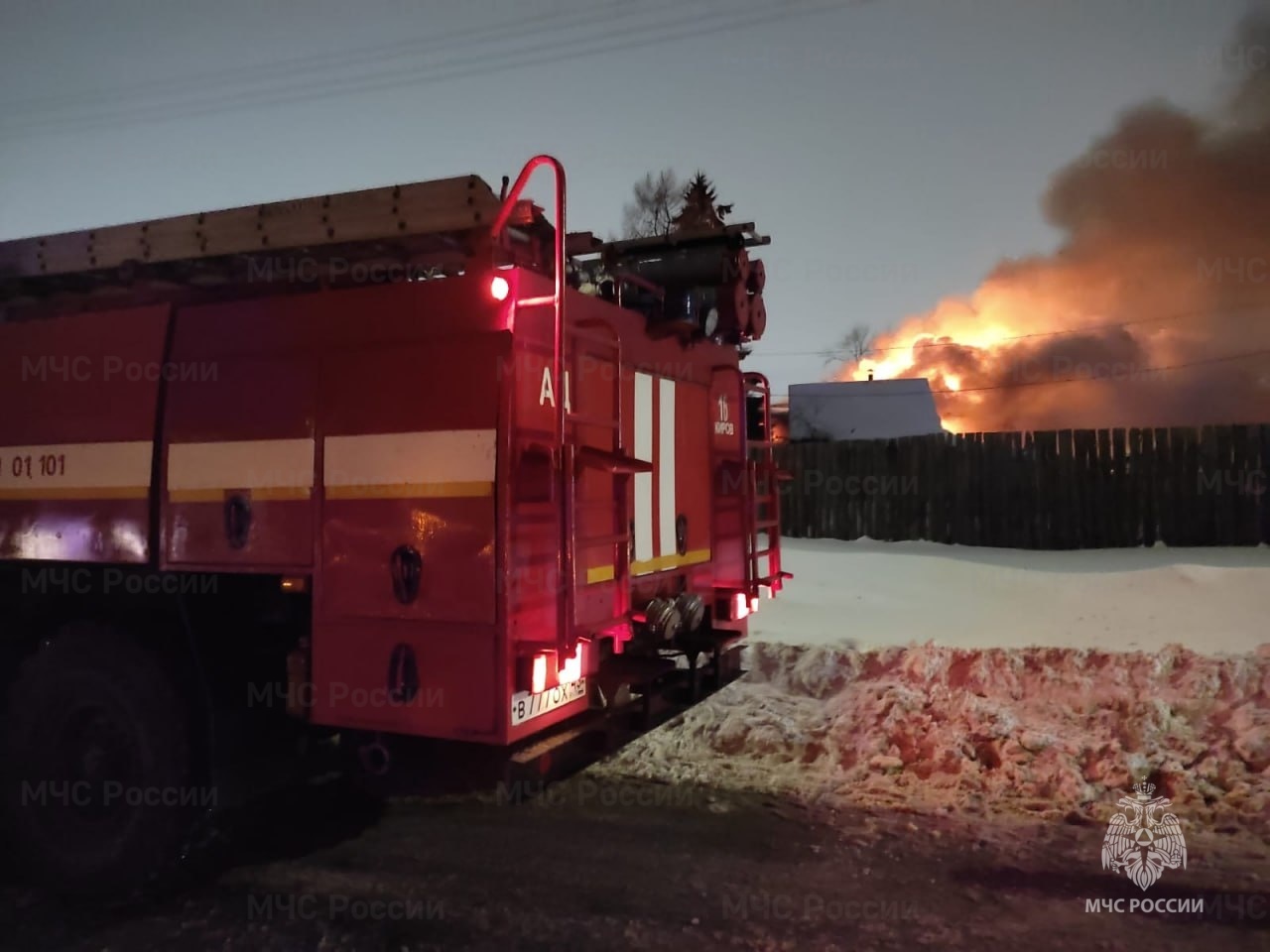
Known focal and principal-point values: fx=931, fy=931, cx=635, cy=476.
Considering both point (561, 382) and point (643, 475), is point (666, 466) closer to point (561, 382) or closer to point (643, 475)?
point (643, 475)

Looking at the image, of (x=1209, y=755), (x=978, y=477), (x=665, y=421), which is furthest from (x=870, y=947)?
(x=978, y=477)

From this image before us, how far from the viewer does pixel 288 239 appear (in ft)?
13.4

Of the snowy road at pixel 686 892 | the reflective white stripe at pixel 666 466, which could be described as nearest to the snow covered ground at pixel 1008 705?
the snowy road at pixel 686 892

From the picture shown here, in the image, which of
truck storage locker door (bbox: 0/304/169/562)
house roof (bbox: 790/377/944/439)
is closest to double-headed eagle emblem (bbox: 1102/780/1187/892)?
truck storage locker door (bbox: 0/304/169/562)

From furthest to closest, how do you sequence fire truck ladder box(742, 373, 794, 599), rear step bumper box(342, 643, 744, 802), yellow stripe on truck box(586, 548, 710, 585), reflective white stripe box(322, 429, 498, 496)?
fire truck ladder box(742, 373, 794, 599)
yellow stripe on truck box(586, 548, 710, 585)
rear step bumper box(342, 643, 744, 802)
reflective white stripe box(322, 429, 498, 496)

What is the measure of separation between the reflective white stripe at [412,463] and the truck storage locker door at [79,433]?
1.11 metres

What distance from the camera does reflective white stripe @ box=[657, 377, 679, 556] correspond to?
16.1 ft

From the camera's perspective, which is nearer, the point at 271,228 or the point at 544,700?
the point at 544,700

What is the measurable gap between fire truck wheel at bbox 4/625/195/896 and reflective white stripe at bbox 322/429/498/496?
4.63ft

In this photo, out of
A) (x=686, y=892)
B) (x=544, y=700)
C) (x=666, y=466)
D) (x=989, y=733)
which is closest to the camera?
(x=544, y=700)

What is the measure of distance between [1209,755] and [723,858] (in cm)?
308

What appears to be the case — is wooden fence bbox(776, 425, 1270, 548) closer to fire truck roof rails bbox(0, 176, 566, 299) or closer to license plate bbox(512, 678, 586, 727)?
license plate bbox(512, 678, 586, 727)

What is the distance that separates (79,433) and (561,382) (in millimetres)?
2526

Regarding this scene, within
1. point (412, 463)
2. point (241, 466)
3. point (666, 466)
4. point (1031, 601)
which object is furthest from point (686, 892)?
point (1031, 601)
